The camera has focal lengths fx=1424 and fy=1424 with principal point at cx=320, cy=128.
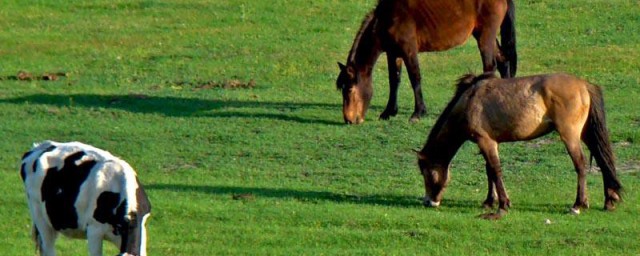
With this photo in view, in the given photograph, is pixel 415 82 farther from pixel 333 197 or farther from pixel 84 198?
pixel 84 198

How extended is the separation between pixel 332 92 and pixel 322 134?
11.8 feet

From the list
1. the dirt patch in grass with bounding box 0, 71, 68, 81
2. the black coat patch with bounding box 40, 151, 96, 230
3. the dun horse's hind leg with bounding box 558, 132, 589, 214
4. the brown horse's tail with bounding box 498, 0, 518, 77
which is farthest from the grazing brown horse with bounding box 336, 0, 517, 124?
the black coat patch with bounding box 40, 151, 96, 230

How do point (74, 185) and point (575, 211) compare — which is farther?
point (575, 211)

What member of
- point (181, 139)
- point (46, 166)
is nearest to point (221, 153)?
point (181, 139)

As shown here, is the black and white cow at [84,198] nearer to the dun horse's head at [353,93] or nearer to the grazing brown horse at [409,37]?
the dun horse's head at [353,93]

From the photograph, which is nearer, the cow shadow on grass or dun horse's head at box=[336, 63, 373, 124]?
the cow shadow on grass

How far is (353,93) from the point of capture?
65.4 feet

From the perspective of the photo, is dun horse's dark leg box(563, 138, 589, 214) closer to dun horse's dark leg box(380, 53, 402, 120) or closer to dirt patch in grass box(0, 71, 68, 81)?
dun horse's dark leg box(380, 53, 402, 120)

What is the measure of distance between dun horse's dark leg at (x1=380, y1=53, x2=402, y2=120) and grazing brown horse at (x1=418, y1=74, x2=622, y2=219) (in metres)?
5.44

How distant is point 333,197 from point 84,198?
16.3 feet

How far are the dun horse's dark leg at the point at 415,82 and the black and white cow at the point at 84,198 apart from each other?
9.49 metres

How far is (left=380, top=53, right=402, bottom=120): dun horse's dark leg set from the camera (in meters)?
20.1

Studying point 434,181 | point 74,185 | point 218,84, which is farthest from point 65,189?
point 218,84

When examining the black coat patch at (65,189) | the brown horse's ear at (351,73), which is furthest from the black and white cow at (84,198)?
the brown horse's ear at (351,73)
